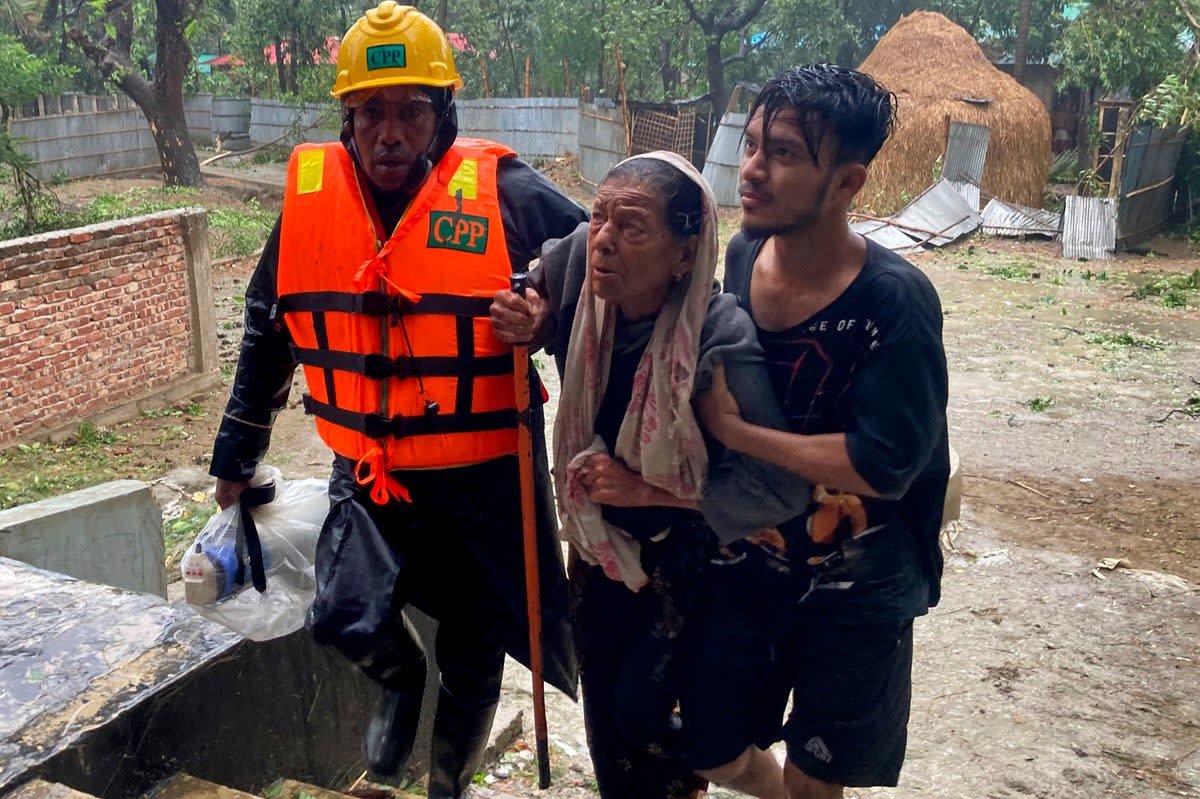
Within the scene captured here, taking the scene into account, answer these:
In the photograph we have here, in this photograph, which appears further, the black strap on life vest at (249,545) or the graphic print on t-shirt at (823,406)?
the black strap on life vest at (249,545)

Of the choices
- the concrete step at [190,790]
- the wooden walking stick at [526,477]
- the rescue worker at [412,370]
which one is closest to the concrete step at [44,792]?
the concrete step at [190,790]

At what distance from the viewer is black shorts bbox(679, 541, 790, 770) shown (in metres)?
2.36

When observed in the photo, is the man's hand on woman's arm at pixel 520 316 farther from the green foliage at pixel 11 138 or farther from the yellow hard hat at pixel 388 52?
the green foliage at pixel 11 138

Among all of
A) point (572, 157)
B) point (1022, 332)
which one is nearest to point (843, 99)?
point (1022, 332)

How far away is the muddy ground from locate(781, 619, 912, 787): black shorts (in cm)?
150

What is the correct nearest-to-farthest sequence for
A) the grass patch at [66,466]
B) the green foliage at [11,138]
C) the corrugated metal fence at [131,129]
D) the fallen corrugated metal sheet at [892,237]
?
the grass patch at [66,466]
the green foliage at [11,138]
the fallen corrugated metal sheet at [892,237]
the corrugated metal fence at [131,129]

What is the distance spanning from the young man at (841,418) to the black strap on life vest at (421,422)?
2.10ft

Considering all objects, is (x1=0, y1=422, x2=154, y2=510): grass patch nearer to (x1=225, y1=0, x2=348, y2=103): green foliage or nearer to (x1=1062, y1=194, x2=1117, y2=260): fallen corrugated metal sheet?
(x1=1062, y1=194, x2=1117, y2=260): fallen corrugated metal sheet

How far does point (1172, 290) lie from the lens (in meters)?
13.8

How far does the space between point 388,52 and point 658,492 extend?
1.16 m

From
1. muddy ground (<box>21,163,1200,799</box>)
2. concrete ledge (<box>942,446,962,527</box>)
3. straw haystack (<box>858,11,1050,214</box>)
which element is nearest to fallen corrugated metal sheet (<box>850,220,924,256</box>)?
straw haystack (<box>858,11,1050,214</box>)

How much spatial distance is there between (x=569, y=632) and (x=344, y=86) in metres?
1.40

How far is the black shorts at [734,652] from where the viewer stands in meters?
2.36

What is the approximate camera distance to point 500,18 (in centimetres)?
2533
